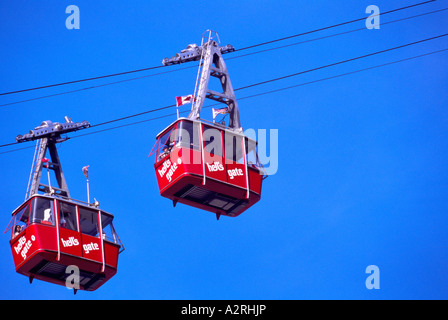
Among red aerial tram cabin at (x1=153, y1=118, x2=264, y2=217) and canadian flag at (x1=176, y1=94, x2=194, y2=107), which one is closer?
red aerial tram cabin at (x1=153, y1=118, x2=264, y2=217)

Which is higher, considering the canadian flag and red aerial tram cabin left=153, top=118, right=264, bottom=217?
the canadian flag

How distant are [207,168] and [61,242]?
25.5ft

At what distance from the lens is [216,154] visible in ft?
166

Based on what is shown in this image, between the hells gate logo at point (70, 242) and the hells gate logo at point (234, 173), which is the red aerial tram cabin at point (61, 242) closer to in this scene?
the hells gate logo at point (70, 242)

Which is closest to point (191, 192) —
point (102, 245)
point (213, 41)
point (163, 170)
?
point (163, 170)

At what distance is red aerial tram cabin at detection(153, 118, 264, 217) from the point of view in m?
49.5

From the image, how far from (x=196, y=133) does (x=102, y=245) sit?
24.7 feet

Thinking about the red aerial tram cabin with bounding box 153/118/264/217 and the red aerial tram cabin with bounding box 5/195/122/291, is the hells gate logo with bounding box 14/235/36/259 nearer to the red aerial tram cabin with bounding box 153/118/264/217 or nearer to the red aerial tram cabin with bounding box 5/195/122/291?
the red aerial tram cabin with bounding box 5/195/122/291

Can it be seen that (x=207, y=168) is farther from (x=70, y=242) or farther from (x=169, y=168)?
(x=70, y=242)

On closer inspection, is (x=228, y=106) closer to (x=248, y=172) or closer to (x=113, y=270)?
(x=248, y=172)

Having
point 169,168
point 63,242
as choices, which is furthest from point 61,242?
point 169,168

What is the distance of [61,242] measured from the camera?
51719 mm

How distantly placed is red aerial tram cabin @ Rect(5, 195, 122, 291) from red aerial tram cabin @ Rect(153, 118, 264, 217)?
4813 millimetres

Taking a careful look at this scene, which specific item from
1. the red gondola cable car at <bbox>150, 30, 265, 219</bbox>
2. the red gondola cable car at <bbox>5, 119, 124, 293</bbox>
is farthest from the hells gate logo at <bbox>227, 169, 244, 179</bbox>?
the red gondola cable car at <bbox>5, 119, 124, 293</bbox>
